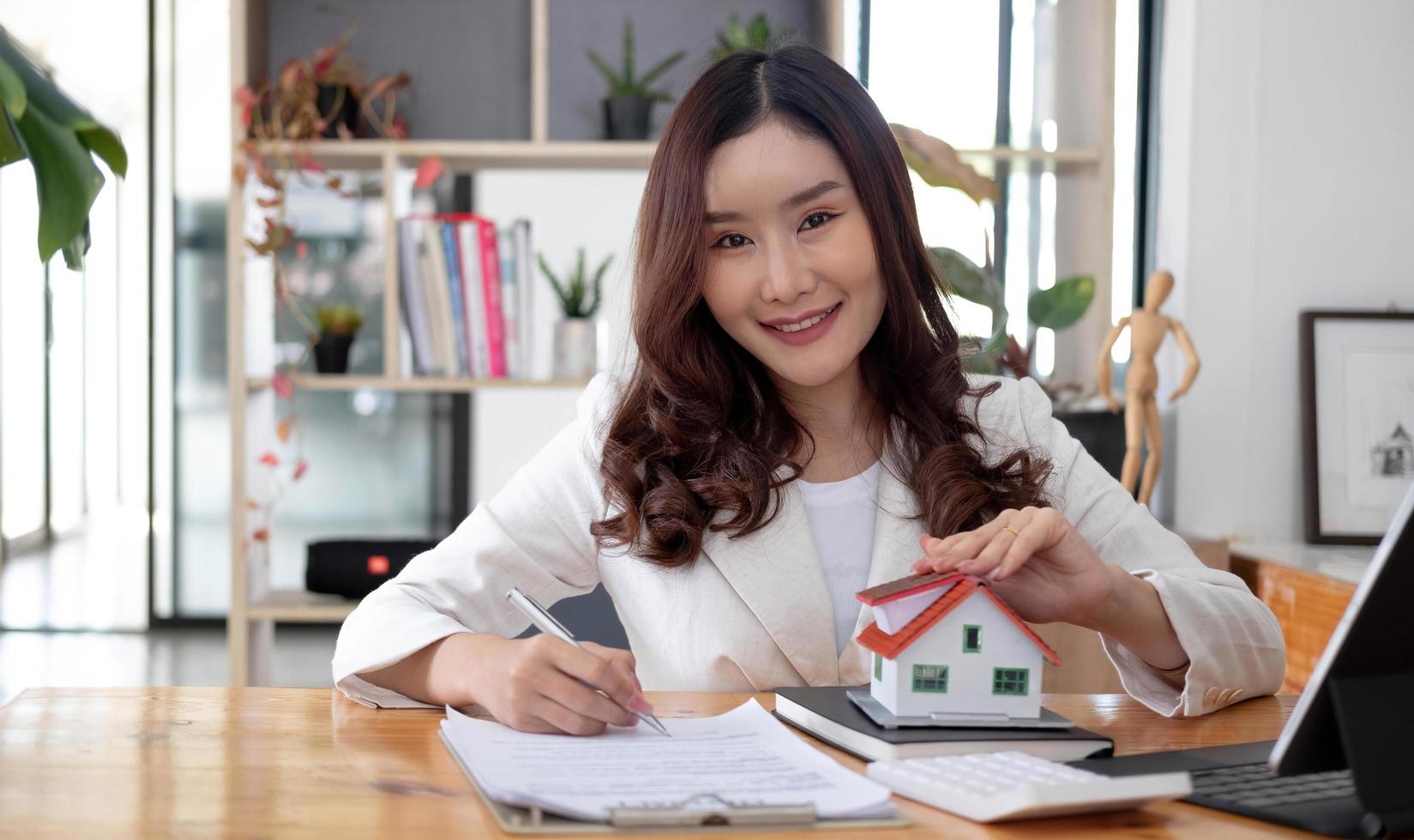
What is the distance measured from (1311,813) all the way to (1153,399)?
1932mm

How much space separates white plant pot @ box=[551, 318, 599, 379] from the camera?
305cm

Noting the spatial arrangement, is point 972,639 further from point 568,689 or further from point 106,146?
point 106,146

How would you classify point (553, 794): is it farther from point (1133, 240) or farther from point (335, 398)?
point (335, 398)

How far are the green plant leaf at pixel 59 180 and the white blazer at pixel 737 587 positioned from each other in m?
0.52

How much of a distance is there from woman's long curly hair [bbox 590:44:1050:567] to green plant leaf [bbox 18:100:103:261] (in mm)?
605

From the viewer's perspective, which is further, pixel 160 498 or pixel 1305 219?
pixel 160 498

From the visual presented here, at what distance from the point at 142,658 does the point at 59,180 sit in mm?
3336

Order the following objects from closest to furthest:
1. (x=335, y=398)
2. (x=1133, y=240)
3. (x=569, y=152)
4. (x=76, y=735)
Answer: (x=76, y=735) → (x=569, y=152) → (x=1133, y=240) → (x=335, y=398)

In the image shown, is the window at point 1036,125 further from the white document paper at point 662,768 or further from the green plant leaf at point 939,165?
the white document paper at point 662,768

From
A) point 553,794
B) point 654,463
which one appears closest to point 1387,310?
point 654,463

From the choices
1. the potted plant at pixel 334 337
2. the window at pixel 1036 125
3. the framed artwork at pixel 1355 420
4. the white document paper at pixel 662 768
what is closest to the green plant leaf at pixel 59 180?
the white document paper at pixel 662 768

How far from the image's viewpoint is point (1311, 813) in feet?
2.64

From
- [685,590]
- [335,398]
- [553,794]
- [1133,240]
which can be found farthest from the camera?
[335,398]

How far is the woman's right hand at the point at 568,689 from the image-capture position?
3.24 ft
